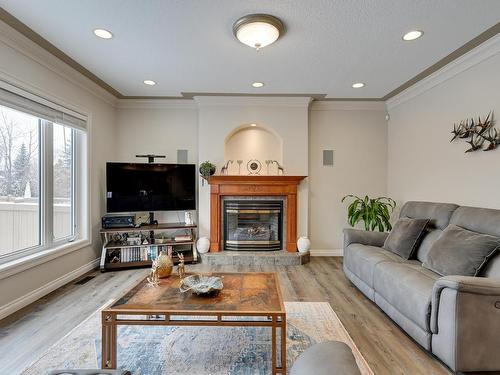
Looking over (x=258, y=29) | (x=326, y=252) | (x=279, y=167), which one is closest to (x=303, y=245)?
(x=326, y=252)

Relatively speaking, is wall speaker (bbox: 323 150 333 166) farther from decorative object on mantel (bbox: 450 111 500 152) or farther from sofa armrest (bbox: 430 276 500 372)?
sofa armrest (bbox: 430 276 500 372)

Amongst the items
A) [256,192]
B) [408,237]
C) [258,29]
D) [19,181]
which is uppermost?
[258,29]

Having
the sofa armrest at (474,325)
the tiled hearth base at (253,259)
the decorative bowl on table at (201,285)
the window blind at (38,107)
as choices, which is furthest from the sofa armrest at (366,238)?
the window blind at (38,107)

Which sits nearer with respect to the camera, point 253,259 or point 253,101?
point 253,259

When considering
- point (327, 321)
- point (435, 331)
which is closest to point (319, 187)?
point (327, 321)

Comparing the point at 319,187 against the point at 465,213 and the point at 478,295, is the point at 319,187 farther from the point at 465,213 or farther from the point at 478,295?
the point at 478,295

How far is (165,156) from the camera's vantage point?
176 inches

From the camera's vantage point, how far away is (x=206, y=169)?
164 inches

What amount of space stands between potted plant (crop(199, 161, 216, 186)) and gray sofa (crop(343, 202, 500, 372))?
2.41 metres

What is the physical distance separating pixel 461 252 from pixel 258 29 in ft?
8.24

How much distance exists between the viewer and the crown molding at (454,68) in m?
2.59

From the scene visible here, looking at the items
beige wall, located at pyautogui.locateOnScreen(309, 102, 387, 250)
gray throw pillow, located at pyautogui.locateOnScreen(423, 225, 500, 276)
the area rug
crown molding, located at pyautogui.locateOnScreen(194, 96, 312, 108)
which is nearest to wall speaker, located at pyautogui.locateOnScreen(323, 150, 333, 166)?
beige wall, located at pyautogui.locateOnScreen(309, 102, 387, 250)

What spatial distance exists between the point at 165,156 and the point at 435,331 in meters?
4.08

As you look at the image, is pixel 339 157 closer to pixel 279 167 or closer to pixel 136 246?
pixel 279 167
